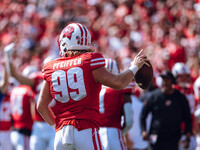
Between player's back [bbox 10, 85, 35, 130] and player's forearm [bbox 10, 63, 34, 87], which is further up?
player's forearm [bbox 10, 63, 34, 87]

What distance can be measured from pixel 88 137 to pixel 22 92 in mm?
3695

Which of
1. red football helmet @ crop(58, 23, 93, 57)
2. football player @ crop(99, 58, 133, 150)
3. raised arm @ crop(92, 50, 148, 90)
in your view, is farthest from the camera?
football player @ crop(99, 58, 133, 150)

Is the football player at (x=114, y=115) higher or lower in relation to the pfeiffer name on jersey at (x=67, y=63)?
lower

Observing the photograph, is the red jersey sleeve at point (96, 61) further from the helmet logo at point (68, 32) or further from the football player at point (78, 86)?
the helmet logo at point (68, 32)

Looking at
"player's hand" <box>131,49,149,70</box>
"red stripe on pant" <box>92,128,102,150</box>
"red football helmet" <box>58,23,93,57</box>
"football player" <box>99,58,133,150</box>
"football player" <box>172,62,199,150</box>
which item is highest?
"football player" <box>172,62,199,150</box>

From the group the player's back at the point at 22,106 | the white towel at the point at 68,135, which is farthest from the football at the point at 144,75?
the player's back at the point at 22,106

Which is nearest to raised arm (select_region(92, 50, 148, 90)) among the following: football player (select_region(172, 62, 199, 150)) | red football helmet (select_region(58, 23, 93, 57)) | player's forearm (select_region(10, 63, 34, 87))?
red football helmet (select_region(58, 23, 93, 57))

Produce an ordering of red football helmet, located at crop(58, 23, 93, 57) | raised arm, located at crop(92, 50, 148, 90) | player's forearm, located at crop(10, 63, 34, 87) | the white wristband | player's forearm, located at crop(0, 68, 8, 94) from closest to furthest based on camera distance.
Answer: raised arm, located at crop(92, 50, 148, 90) < the white wristband < red football helmet, located at crop(58, 23, 93, 57) < player's forearm, located at crop(10, 63, 34, 87) < player's forearm, located at crop(0, 68, 8, 94)

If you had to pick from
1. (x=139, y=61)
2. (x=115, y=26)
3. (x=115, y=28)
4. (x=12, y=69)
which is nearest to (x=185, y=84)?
(x=12, y=69)

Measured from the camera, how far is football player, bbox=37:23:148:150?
352 cm

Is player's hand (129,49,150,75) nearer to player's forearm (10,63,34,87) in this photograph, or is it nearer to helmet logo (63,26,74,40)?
helmet logo (63,26,74,40)

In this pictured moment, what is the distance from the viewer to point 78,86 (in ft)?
11.7

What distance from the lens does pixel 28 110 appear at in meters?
7.04

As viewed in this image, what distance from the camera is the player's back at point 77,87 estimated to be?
354 centimetres
